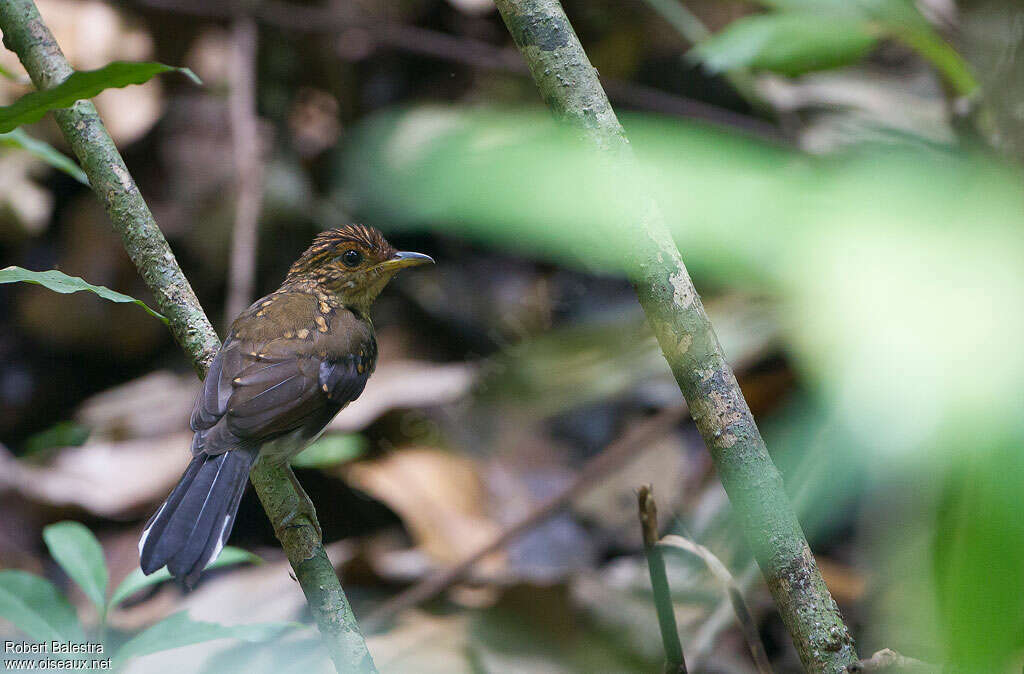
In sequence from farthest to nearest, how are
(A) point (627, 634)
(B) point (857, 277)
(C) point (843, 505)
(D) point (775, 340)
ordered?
1. (D) point (775, 340)
2. (C) point (843, 505)
3. (A) point (627, 634)
4. (B) point (857, 277)

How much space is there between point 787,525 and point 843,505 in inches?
94.5

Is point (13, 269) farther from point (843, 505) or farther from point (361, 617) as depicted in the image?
point (843, 505)

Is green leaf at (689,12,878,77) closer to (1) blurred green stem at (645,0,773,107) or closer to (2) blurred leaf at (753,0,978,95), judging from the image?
(2) blurred leaf at (753,0,978,95)

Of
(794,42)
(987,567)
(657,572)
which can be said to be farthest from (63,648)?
(794,42)

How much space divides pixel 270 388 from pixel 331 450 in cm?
102

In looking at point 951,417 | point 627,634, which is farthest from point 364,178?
point 951,417

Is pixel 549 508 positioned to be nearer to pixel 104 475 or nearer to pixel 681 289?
pixel 104 475

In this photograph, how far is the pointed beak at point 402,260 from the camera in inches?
117

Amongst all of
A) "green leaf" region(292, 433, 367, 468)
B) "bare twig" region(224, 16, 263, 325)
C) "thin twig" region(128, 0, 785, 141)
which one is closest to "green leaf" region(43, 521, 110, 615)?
"green leaf" region(292, 433, 367, 468)

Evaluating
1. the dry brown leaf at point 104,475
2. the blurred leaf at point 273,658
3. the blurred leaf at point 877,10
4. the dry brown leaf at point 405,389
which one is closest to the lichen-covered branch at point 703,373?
the blurred leaf at point 877,10

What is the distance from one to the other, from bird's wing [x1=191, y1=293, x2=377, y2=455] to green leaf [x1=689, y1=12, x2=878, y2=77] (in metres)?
1.33

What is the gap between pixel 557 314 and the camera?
5.07 meters

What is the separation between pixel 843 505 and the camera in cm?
357

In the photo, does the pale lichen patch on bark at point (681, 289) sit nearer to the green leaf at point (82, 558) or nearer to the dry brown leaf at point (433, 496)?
the green leaf at point (82, 558)
